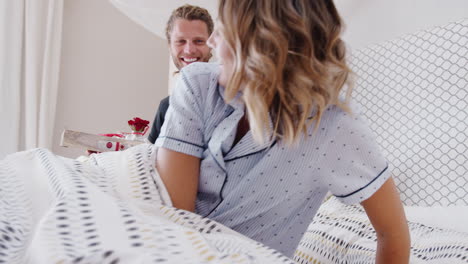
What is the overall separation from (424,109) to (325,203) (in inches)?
15.7

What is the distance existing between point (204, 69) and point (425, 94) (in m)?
0.77

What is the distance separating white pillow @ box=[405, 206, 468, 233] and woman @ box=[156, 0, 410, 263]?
1.37 feet

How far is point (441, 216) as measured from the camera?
1.09 m

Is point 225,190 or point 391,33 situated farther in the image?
point 391,33

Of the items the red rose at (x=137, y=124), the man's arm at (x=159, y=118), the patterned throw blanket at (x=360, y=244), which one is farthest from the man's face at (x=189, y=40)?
the patterned throw blanket at (x=360, y=244)

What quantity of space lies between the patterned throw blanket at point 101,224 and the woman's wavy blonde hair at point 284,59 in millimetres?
183

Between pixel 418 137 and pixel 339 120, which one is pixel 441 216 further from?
pixel 339 120

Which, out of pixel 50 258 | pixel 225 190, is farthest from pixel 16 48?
pixel 50 258

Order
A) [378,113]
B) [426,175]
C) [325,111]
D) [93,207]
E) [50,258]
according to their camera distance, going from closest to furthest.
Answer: [50,258] → [93,207] → [325,111] → [426,175] → [378,113]

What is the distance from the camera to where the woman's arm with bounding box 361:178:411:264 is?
2.25 feet

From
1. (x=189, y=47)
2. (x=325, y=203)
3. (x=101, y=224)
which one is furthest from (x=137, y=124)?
(x=101, y=224)

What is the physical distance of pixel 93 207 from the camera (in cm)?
48

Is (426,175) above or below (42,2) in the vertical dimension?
below

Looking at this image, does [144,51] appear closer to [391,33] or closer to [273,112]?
[391,33]
